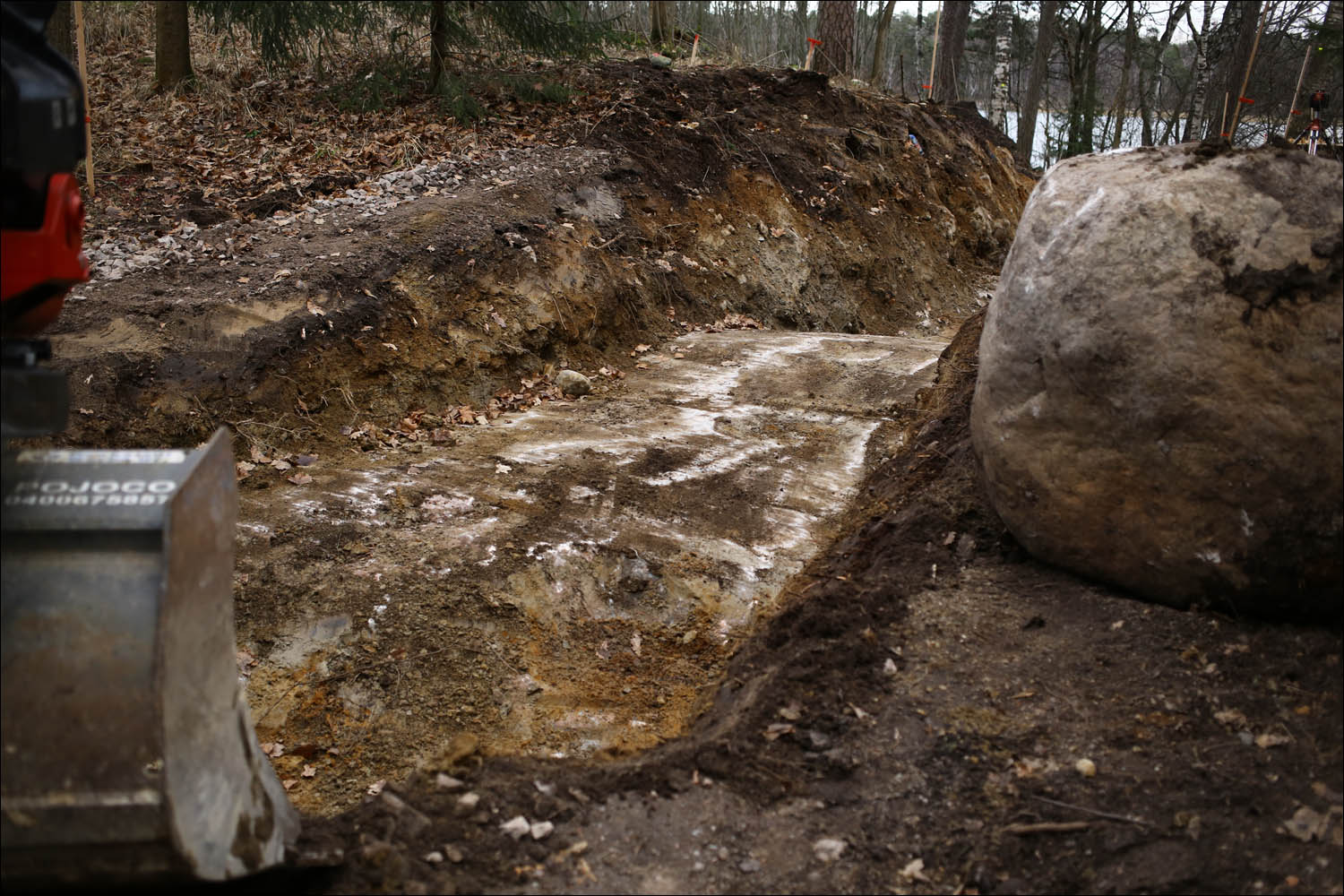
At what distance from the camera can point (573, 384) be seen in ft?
27.0

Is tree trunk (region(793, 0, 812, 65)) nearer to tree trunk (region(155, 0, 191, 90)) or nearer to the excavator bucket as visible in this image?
tree trunk (region(155, 0, 191, 90))

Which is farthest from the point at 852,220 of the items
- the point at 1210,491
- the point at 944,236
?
the point at 1210,491

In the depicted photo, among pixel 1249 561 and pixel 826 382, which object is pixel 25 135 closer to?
pixel 1249 561

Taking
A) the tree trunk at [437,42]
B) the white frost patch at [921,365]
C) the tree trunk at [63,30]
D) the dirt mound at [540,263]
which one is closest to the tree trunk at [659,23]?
the dirt mound at [540,263]

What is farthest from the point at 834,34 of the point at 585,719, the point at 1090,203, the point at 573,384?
the point at 585,719

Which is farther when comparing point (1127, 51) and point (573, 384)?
point (1127, 51)

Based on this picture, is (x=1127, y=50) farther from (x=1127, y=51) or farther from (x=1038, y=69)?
(x=1038, y=69)

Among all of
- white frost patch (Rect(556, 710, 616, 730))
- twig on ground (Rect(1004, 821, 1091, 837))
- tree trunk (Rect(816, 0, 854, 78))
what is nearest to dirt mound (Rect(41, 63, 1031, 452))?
tree trunk (Rect(816, 0, 854, 78))

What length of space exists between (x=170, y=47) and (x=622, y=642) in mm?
10274

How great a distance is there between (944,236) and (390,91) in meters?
8.28

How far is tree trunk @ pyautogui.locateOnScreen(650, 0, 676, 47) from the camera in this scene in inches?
587

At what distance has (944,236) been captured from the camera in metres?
15.1

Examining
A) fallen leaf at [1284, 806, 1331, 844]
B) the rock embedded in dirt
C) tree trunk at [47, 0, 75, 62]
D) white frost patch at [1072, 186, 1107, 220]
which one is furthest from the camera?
tree trunk at [47, 0, 75, 62]

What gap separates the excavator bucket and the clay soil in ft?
1.99
